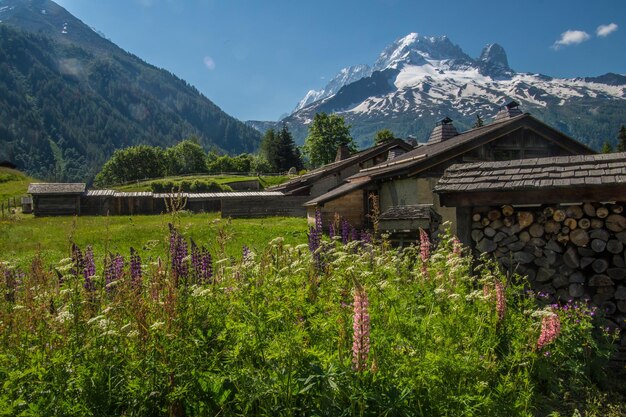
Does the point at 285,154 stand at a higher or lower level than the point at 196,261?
higher

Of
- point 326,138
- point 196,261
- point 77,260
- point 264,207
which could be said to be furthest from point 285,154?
point 77,260

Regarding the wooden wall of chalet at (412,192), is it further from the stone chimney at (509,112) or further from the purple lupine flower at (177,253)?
the purple lupine flower at (177,253)

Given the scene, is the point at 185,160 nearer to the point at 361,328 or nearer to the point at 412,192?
the point at 412,192

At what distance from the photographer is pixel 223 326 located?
420 cm

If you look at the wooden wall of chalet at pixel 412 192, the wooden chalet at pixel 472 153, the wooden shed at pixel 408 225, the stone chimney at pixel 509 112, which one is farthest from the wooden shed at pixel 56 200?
the wooden shed at pixel 408 225

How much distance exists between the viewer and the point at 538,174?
8680 millimetres

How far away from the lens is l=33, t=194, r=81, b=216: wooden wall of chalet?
4644 centimetres

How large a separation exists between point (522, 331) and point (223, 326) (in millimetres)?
3619

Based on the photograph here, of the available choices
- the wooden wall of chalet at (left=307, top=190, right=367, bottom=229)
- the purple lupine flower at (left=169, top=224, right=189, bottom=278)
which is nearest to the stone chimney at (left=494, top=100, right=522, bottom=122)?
the wooden wall of chalet at (left=307, top=190, right=367, bottom=229)

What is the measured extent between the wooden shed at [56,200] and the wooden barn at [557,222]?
1816 inches

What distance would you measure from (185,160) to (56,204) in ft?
277

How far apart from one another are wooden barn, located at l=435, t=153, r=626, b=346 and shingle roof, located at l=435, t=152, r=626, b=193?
0.05 ft

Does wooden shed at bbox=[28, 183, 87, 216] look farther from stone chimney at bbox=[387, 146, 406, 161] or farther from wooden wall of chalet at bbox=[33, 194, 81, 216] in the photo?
stone chimney at bbox=[387, 146, 406, 161]

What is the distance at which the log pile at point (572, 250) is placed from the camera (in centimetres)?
775
